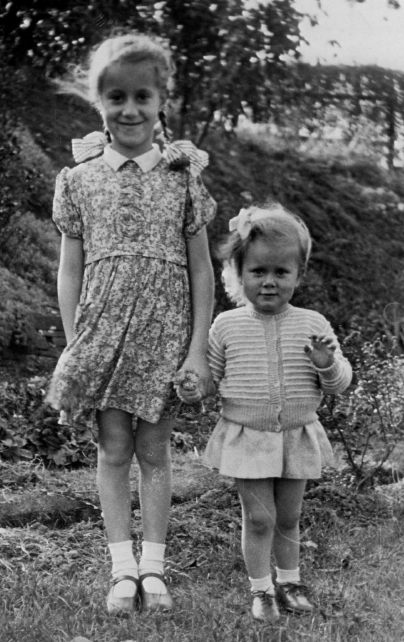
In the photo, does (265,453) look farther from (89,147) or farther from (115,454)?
(89,147)

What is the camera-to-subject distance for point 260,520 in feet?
9.11

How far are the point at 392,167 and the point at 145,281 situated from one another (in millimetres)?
3466

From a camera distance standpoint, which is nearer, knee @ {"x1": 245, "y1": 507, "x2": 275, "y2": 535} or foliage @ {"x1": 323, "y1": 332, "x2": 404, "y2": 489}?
knee @ {"x1": 245, "y1": 507, "x2": 275, "y2": 535}

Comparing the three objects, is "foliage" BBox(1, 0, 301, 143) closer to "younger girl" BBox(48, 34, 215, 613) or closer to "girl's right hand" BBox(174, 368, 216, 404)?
"younger girl" BBox(48, 34, 215, 613)

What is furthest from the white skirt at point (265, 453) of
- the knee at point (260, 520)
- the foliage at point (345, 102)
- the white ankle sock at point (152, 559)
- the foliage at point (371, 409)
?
the foliage at point (345, 102)

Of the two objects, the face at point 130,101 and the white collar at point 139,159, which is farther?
the white collar at point 139,159

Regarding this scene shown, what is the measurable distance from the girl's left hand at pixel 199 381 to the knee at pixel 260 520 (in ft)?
1.27

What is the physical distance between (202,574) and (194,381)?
87 centimetres

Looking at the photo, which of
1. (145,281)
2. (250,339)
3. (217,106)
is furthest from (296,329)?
(217,106)

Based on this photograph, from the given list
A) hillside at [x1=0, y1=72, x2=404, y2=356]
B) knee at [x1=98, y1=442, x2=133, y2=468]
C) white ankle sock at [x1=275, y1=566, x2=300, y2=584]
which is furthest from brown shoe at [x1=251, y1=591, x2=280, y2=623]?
hillside at [x1=0, y1=72, x2=404, y2=356]

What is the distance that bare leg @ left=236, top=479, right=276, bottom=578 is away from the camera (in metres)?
2.78

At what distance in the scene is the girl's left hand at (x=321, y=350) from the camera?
8.90ft

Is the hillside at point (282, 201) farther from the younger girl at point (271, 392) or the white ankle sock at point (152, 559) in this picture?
the white ankle sock at point (152, 559)

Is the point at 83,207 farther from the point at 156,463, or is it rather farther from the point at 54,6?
the point at 54,6
